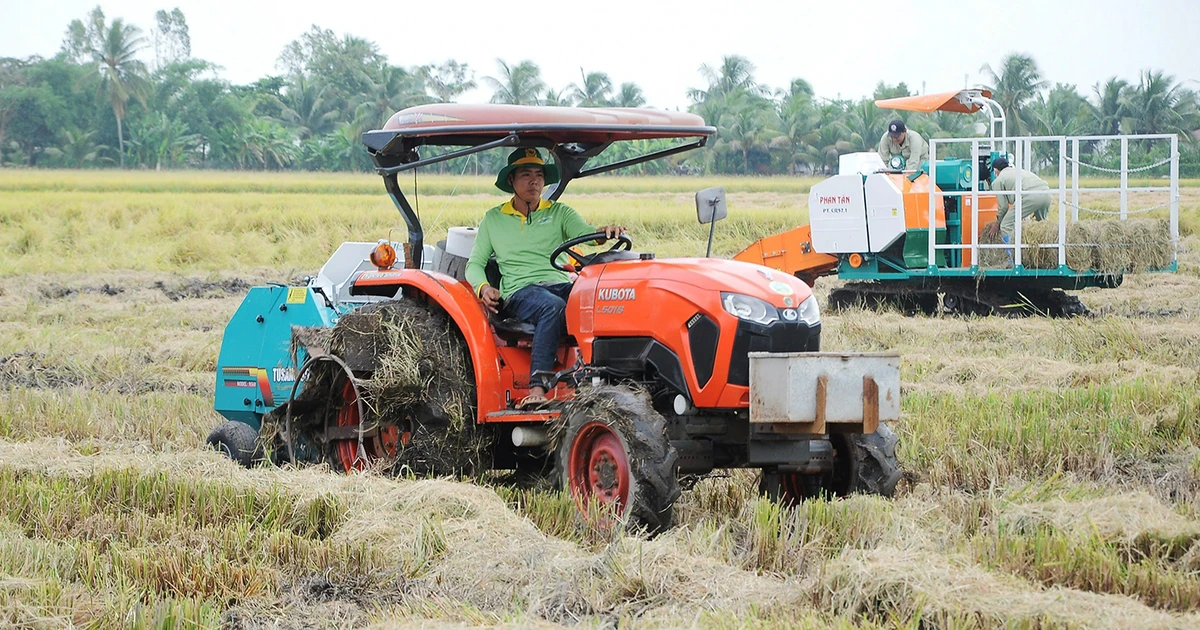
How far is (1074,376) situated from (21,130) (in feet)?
176

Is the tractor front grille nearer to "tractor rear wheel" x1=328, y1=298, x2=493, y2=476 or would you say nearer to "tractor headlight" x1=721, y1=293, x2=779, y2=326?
"tractor headlight" x1=721, y1=293, x2=779, y2=326

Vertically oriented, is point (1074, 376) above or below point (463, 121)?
below

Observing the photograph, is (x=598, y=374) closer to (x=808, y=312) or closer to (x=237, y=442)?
(x=808, y=312)

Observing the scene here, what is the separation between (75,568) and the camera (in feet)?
16.2

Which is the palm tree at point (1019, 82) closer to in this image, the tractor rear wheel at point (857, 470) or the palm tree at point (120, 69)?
the palm tree at point (120, 69)

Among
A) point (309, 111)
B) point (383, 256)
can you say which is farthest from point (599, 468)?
point (309, 111)

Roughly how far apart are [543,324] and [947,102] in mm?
9906

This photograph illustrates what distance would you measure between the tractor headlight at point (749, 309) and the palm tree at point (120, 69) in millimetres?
53962

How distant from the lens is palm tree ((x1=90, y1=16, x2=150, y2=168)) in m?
56.6

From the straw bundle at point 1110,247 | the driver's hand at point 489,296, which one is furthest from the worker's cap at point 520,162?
the straw bundle at point 1110,247

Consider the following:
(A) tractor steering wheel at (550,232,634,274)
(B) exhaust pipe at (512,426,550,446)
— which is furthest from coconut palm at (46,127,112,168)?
(B) exhaust pipe at (512,426,550,446)

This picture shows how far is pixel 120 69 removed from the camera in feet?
191

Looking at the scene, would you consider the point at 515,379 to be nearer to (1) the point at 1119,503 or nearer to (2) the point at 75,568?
(2) the point at 75,568

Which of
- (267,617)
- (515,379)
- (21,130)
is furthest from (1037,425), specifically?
(21,130)
